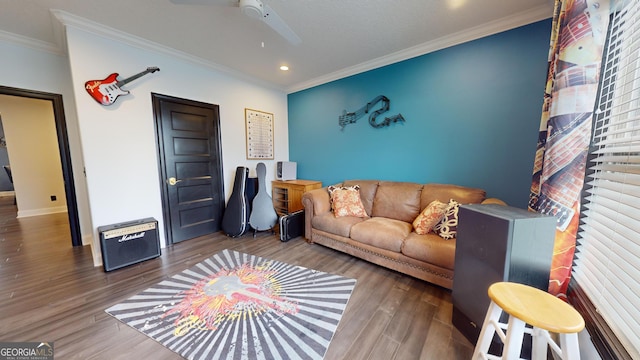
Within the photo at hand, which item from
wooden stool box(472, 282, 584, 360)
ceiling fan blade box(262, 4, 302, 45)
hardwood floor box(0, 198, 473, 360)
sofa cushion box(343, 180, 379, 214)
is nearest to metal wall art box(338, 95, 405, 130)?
sofa cushion box(343, 180, 379, 214)

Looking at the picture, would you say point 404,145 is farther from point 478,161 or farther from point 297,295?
point 297,295

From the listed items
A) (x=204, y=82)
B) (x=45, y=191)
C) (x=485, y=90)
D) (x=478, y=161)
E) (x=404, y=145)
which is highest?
(x=204, y=82)

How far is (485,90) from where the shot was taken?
7.39 ft

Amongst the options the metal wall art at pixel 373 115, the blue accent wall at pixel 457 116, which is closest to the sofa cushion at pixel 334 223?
the blue accent wall at pixel 457 116

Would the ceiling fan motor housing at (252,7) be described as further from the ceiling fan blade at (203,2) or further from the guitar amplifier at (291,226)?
the guitar amplifier at (291,226)

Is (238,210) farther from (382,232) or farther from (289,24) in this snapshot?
(289,24)

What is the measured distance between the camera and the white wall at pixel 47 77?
2.26 metres

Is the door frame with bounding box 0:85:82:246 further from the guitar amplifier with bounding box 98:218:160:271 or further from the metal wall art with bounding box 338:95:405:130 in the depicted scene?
the metal wall art with bounding box 338:95:405:130

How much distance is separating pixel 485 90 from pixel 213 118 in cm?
349

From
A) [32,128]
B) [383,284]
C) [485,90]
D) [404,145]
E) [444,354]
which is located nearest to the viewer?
[444,354]

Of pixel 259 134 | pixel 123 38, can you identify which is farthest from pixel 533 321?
pixel 123 38

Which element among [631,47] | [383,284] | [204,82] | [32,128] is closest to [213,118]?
[204,82]

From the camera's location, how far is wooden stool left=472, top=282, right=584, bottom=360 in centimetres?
78

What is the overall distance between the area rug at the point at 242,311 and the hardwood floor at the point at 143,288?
98mm
